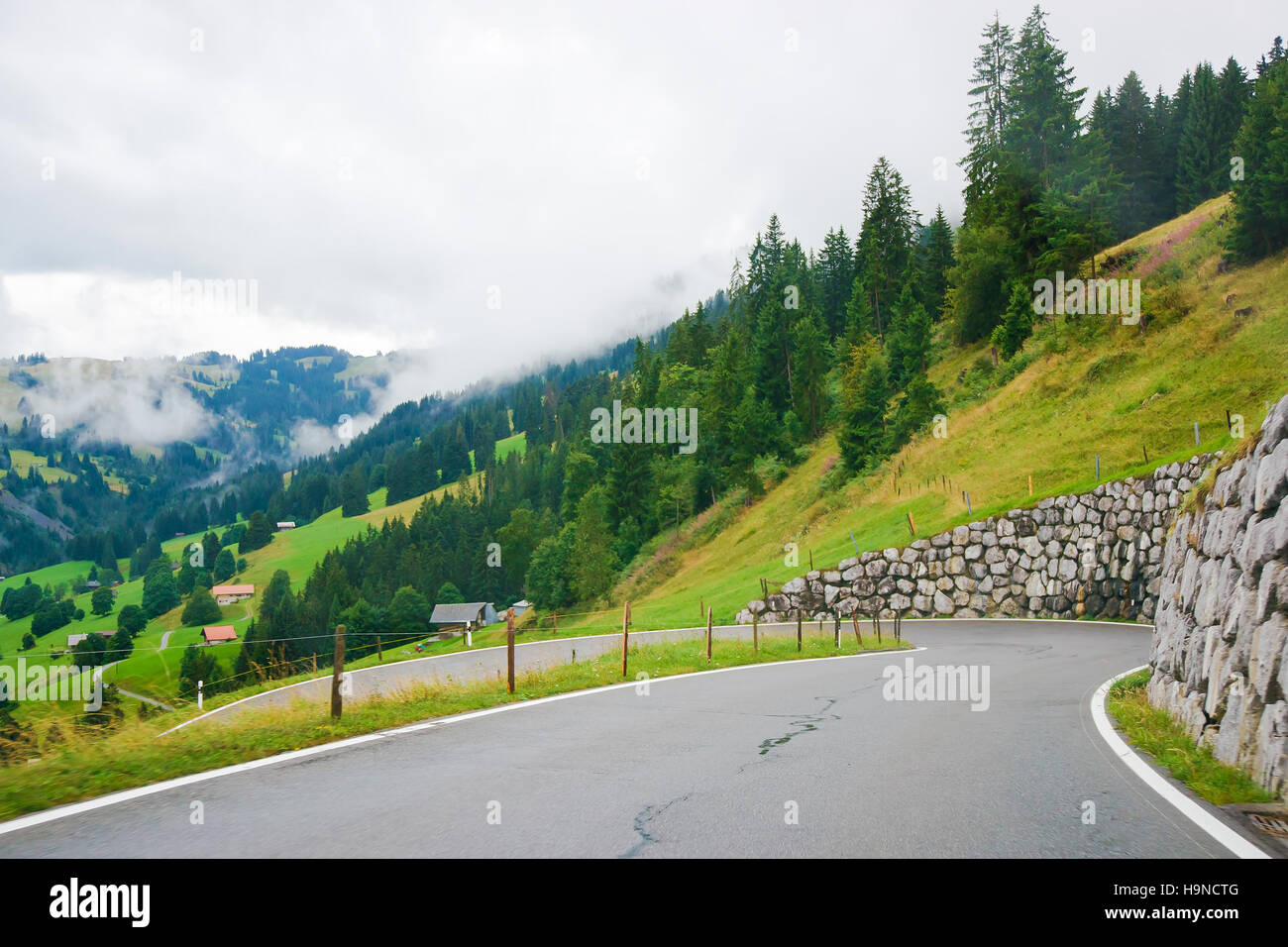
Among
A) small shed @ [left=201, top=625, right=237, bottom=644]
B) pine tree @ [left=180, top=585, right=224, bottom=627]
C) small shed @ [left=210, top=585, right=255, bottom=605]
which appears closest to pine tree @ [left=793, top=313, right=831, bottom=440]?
small shed @ [left=201, top=625, right=237, bottom=644]

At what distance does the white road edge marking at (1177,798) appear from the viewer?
472cm

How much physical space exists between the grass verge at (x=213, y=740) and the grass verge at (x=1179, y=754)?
7.82 m

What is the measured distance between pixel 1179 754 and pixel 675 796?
4895mm

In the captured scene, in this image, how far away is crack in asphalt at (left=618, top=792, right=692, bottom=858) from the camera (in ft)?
15.0

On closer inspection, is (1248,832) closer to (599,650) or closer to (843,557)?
(599,650)

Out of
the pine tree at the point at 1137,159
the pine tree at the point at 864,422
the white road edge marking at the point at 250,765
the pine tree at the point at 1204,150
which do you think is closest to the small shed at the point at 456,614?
the pine tree at the point at 864,422

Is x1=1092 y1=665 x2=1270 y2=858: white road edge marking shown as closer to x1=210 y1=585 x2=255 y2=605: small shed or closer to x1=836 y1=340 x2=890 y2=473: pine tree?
x1=836 y1=340 x2=890 y2=473: pine tree

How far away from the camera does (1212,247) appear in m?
49.2

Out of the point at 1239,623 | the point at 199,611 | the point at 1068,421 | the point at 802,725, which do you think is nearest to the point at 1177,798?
the point at 1239,623

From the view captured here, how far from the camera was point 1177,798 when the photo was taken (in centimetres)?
594

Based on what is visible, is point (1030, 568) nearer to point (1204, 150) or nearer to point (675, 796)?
point (675, 796)

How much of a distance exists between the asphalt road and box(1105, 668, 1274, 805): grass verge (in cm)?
41
